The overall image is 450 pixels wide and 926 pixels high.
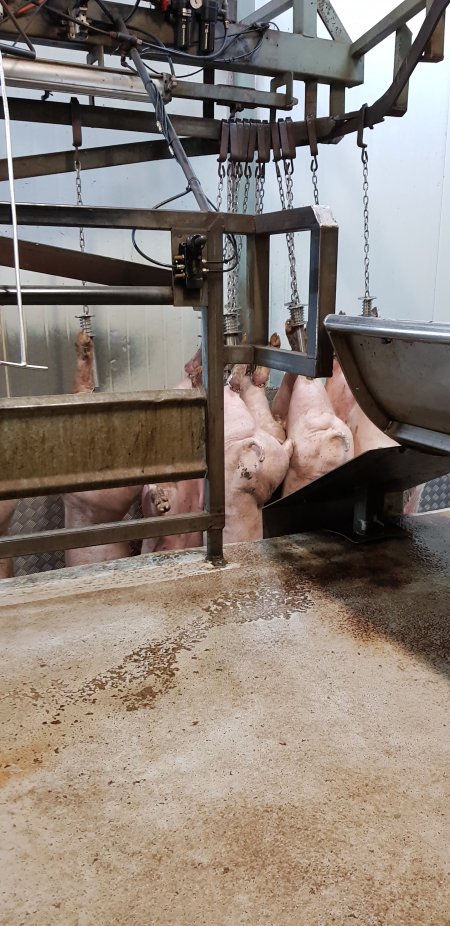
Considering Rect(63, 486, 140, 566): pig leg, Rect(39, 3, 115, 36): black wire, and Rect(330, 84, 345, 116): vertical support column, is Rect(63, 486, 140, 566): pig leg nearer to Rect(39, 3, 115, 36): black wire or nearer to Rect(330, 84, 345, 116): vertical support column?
Rect(39, 3, 115, 36): black wire

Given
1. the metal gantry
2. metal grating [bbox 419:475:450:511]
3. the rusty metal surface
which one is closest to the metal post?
the metal gantry

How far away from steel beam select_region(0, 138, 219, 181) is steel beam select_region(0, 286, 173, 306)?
2.14 feet

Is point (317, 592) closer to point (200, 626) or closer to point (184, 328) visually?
point (200, 626)

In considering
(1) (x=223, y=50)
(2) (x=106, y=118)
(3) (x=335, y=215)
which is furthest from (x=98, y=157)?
(3) (x=335, y=215)

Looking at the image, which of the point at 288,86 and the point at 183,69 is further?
the point at 183,69

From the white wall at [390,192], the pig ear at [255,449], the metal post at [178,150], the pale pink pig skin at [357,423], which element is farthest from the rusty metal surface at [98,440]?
the white wall at [390,192]

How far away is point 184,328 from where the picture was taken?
12.1 ft

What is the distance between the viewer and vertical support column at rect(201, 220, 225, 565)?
1.78 m

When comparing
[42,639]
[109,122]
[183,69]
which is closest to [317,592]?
[42,639]

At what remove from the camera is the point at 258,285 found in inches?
81.1

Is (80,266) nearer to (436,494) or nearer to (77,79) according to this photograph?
(77,79)

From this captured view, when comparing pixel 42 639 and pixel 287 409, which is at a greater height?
pixel 287 409

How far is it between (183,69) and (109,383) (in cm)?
168

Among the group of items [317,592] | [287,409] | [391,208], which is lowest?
[317,592]
